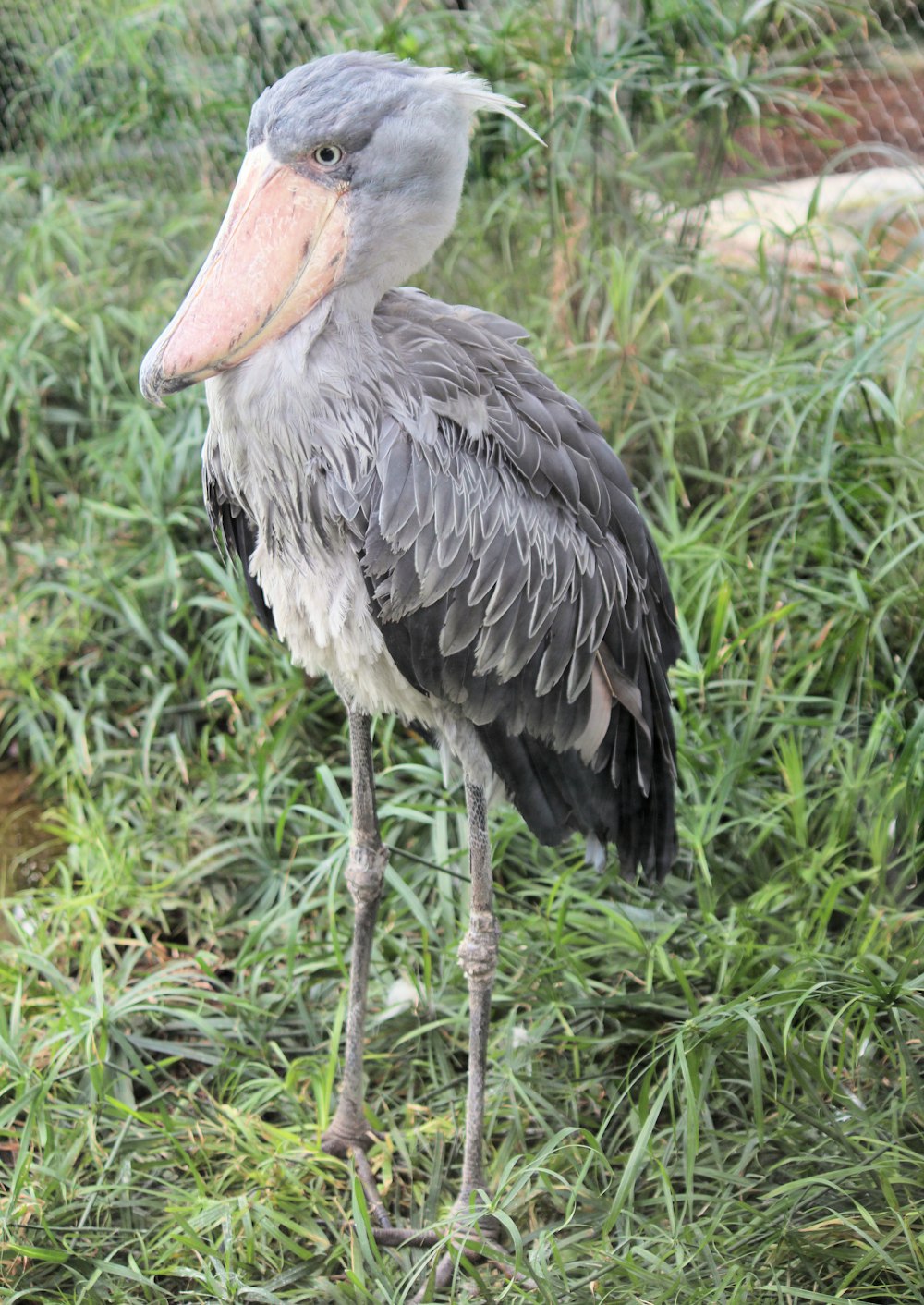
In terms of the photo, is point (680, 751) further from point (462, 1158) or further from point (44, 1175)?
point (44, 1175)

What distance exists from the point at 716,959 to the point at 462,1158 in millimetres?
660

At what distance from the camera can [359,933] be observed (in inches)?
98.6

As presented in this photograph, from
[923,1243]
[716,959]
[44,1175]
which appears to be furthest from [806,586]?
[44,1175]

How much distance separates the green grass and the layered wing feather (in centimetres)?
53

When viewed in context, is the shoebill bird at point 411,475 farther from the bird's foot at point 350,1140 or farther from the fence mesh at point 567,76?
the fence mesh at point 567,76

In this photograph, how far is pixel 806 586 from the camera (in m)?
2.97

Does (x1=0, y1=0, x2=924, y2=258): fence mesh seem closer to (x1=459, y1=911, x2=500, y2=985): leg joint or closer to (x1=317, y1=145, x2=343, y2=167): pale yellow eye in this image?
(x1=317, y1=145, x2=343, y2=167): pale yellow eye

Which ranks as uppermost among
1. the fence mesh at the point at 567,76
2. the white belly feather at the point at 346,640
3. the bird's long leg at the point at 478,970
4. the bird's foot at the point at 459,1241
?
the fence mesh at the point at 567,76

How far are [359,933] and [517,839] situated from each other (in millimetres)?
631

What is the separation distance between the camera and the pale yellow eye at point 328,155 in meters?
1.85

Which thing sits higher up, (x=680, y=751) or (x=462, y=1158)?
(x=680, y=751)

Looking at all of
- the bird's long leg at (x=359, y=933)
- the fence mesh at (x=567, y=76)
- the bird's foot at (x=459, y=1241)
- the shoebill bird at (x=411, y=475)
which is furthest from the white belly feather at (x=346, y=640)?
the fence mesh at (x=567, y=76)

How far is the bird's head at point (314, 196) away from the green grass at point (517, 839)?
1.32 m

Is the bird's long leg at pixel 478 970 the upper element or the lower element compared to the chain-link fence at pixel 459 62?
lower
